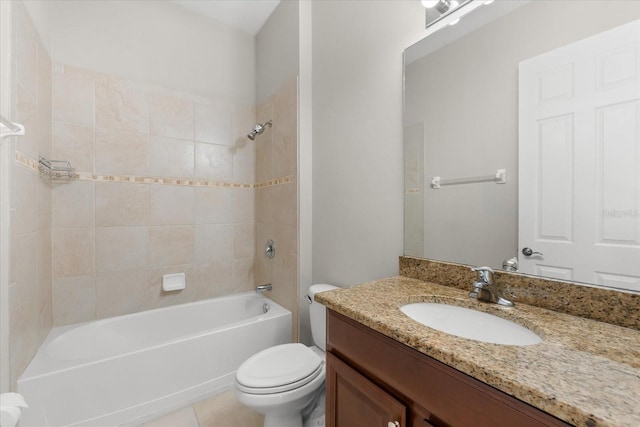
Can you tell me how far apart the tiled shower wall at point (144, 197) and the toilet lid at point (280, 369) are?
1.09 m

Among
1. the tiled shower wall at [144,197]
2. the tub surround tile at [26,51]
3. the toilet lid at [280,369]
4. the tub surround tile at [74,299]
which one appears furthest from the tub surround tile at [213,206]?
the toilet lid at [280,369]

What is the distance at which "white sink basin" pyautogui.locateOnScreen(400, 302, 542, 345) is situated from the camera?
77 centimetres

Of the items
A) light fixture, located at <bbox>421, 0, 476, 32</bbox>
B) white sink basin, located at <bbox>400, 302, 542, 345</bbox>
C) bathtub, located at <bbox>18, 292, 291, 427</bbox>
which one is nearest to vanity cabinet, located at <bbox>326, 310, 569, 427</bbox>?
white sink basin, located at <bbox>400, 302, 542, 345</bbox>

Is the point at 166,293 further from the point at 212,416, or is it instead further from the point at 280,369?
the point at 280,369

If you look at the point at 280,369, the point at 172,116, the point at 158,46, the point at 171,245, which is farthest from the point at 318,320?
the point at 158,46

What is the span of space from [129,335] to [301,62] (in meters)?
2.26

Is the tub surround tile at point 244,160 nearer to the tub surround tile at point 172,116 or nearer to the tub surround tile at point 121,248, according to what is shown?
the tub surround tile at point 172,116

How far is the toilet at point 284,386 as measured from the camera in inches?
45.1

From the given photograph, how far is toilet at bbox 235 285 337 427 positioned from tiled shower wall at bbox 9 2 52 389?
986mm

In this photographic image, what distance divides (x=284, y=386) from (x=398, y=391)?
0.68m

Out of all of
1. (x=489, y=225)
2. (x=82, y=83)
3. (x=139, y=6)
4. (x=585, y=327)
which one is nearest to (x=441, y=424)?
(x=585, y=327)

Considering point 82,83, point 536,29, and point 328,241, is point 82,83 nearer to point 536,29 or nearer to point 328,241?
point 328,241

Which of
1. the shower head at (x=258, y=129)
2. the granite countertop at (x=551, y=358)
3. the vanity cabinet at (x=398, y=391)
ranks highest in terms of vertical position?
the shower head at (x=258, y=129)

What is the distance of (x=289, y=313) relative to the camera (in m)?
1.94
